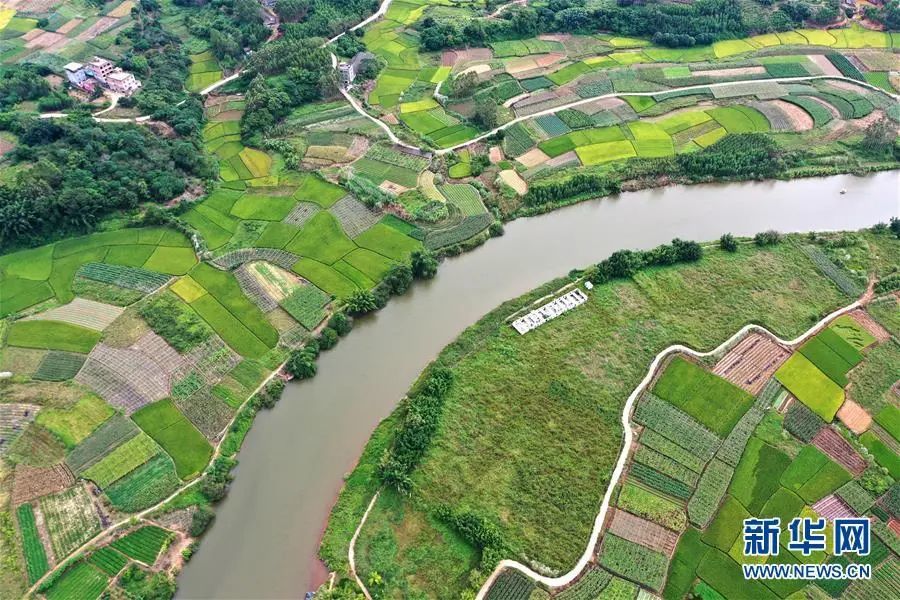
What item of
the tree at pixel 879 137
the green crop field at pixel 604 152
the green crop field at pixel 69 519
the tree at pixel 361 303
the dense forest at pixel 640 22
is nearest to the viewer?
the green crop field at pixel 69 519

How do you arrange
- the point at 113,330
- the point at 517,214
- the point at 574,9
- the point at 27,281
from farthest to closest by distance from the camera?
the point at 574,9
the point at 517,214
the point at 27,281
the point at 113,330

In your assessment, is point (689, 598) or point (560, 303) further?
point (560, 303)

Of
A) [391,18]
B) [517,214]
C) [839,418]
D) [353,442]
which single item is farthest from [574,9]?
[353,442]

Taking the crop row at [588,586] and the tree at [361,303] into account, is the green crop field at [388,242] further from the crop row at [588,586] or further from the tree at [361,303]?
the crop row at [588,586]

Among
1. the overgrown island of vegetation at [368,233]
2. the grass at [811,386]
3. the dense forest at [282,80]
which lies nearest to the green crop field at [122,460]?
the overgrown island of vegetation at [368,233]

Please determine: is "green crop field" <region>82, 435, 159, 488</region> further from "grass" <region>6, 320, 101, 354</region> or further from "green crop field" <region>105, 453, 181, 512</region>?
"grass" <region>6, 320, 101, 354</region>

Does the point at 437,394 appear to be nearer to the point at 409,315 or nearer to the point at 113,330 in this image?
the point at 409,315

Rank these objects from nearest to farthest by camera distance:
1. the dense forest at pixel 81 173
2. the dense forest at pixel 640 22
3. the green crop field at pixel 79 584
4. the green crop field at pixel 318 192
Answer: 1. the green crop field at pixel 79 584
2. the dense forest at pixel 81 173
3. the green crop field at pixel 318 192
4. the dense forest at pixel 640 22

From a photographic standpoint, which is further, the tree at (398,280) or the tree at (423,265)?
the tree at (423,265)

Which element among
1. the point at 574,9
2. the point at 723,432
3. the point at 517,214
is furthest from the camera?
the point at 574,9
